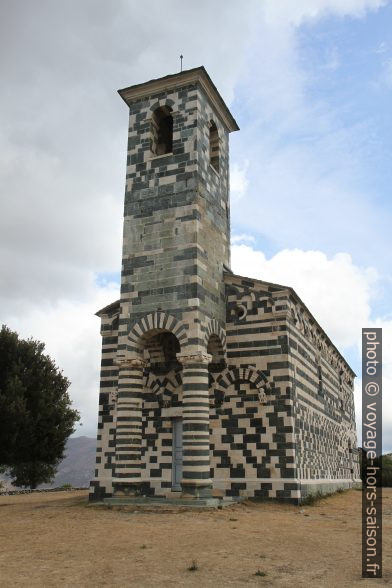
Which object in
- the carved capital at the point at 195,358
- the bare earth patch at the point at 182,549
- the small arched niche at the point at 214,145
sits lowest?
the bare earth patch at the point at 182,549

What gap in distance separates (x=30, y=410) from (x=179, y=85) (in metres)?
17.1

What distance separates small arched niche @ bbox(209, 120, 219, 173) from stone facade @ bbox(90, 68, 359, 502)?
7 cm

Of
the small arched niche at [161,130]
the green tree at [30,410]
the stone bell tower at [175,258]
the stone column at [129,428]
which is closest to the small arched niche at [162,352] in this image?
the stone bell tower at [175,258]

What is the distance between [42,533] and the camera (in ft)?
37.8

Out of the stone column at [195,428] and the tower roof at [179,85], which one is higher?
the tower roof at [179,85]

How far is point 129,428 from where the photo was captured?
705 inches

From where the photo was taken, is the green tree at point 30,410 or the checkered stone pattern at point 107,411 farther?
the green tree at point 30,410

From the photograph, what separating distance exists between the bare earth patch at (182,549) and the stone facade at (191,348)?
2715mm

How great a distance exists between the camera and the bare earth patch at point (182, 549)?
752cm

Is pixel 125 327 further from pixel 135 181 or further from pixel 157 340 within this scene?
pixel 135 181

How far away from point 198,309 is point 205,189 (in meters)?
5.00

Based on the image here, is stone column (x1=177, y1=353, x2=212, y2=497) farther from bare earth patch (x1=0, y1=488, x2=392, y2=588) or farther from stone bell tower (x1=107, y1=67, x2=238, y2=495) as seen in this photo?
bare earth patch (x1=0, y1=488, x2=392, y2=588)

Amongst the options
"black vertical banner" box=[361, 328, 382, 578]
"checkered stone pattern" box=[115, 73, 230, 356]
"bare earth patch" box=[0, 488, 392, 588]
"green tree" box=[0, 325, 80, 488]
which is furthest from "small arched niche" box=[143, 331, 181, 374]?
"black vertical banner" box=[361, 328, 382, 578]

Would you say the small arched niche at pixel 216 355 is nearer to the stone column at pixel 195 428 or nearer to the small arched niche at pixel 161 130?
the stone column at pixel 195 428
